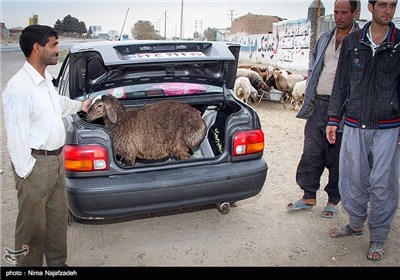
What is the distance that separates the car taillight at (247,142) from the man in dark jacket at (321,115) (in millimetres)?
997

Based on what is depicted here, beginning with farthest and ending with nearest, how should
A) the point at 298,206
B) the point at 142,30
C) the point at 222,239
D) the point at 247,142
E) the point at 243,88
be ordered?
1. the point at 142,30
2. the point at 243,88
3. the point at 298,206
4. the point at 222,239
5. the point at 247,142

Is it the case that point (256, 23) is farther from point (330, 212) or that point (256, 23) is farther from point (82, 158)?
point (82, 158)

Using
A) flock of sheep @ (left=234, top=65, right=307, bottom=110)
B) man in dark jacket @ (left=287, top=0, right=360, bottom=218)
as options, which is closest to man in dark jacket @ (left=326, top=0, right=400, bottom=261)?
man in dark jacket @ (left=287, top=0, right=360, bottom=218)

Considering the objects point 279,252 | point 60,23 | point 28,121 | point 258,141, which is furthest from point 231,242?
point 60,23

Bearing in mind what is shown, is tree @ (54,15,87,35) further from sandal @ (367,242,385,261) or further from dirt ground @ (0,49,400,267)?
sandal @ (367,242,385,261)

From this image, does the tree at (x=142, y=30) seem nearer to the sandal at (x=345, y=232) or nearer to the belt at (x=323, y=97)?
the belt at (x=323, y=97)

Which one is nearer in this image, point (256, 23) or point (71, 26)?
point (256, 23)

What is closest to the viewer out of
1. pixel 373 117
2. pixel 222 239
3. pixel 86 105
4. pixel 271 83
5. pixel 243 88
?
pixel 373 117

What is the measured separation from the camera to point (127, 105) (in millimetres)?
4363

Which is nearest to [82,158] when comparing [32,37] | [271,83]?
[32,37]

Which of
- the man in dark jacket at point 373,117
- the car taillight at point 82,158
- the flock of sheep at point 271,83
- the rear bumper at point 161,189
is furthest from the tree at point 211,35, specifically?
the car taillight at point 82,158

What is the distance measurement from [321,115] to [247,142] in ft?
4.02

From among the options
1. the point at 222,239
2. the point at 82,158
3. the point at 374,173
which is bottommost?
the point at 222,239

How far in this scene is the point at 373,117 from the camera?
3.58 meters
